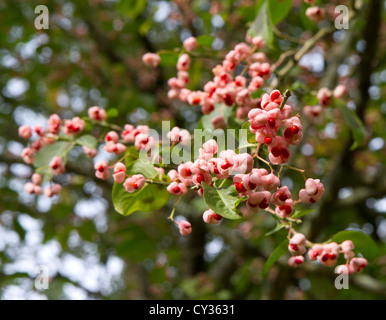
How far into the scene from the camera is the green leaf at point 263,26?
124 centimetres

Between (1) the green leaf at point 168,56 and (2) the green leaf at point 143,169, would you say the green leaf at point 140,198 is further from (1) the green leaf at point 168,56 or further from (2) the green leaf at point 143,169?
(1) the green leaf at point 168,56

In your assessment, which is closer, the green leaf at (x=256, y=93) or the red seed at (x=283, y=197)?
the red seed at (x=283, y=197)

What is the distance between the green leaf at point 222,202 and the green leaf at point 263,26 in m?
0.68

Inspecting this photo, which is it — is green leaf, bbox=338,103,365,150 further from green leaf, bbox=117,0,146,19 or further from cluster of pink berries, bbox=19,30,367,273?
green leaf, bbox=117,0,146,19

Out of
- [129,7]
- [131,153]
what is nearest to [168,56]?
[131,153]

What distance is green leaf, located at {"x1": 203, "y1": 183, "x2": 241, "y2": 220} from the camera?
712 millimetres

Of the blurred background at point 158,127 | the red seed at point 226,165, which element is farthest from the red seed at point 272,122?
the blurred background at point 158,127

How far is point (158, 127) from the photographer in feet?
10.0

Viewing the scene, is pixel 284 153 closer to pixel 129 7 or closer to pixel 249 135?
pixel 249 135

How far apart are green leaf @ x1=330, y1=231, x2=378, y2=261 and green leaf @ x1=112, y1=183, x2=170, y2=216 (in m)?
0.44

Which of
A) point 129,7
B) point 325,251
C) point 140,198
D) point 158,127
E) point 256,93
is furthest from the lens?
point 158,127

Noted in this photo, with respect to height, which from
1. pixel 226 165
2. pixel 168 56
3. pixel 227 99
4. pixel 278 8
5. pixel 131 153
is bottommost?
pixel 226 165

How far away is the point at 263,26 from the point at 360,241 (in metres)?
0.72

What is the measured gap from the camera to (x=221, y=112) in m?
1.11
